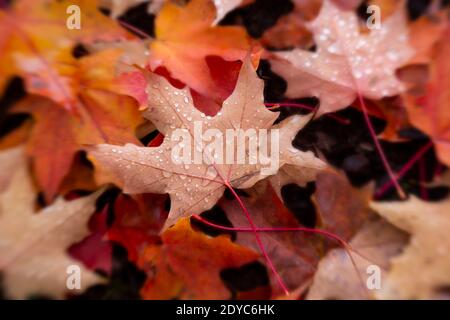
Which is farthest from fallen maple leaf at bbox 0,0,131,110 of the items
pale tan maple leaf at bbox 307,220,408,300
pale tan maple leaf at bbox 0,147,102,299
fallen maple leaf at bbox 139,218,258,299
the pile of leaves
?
pale tan maple leaf at bbox 307,220,408,300

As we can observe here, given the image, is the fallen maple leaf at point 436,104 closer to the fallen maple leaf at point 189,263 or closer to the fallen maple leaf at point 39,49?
the fallen maple leaf at point 189,263

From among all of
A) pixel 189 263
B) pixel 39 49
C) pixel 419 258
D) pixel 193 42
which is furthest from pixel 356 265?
pixel 39 49

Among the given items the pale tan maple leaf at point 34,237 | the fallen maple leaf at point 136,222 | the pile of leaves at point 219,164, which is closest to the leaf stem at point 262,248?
the pile of leaves at point 219,164

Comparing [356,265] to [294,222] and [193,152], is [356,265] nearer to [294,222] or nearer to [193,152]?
[294,222]
